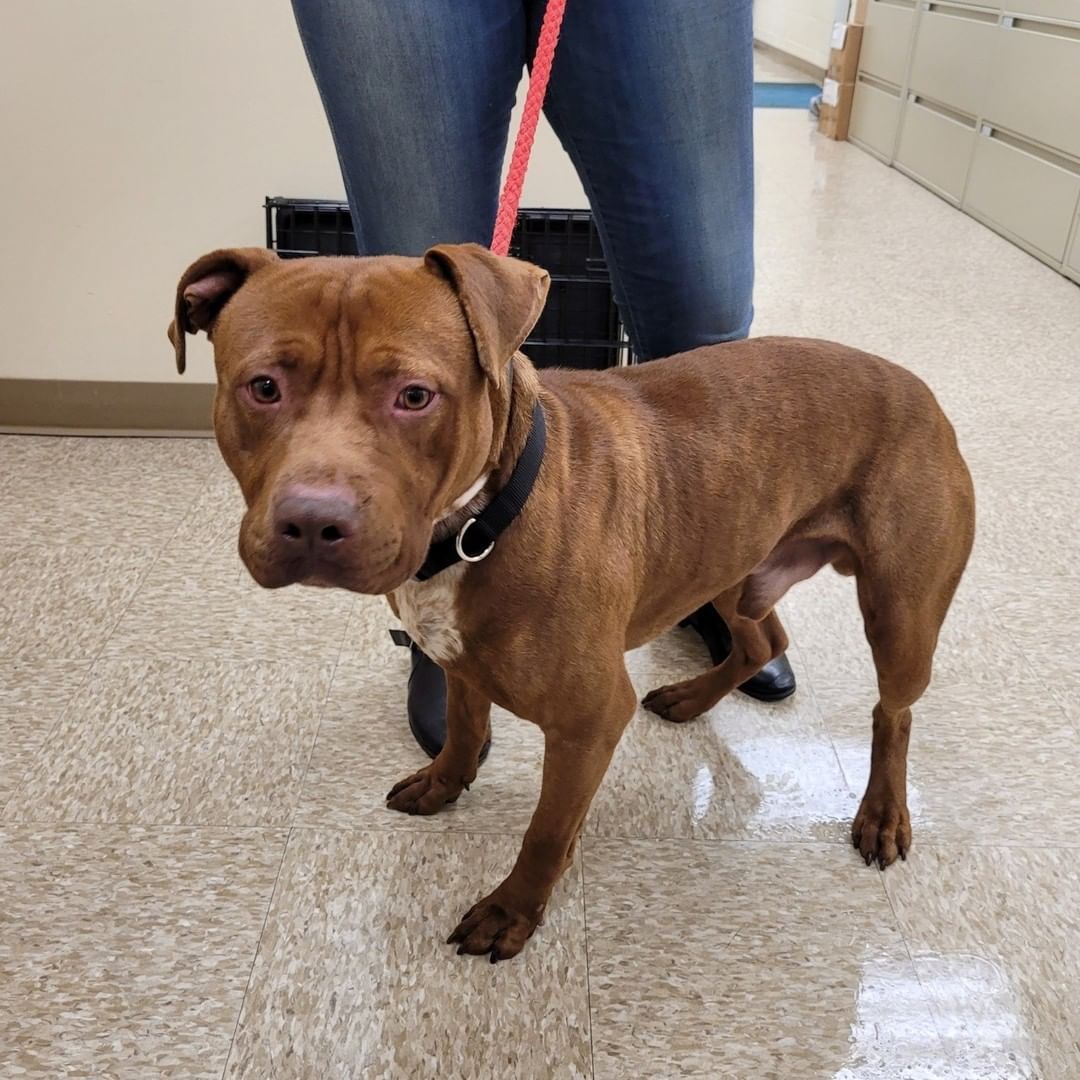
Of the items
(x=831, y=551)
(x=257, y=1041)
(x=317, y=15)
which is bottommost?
(x=257, y=1041)

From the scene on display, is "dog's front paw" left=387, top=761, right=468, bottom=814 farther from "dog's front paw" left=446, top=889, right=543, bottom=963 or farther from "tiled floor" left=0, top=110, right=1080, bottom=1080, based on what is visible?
"dog's front paw" left=446, top=889, right=543, bottom=963

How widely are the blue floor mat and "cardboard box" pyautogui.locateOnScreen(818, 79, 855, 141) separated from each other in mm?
1119

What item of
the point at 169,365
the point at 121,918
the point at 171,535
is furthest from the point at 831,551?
the point at 169,365

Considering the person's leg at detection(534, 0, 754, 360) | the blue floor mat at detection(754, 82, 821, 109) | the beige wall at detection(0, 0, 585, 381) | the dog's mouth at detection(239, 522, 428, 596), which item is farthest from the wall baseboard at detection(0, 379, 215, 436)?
the blue floor mat at detection(754, 82, 821, 109)

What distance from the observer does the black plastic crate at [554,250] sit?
258 centimetres

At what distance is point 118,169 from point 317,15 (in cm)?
152

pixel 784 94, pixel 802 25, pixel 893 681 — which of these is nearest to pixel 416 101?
pixel 893 681

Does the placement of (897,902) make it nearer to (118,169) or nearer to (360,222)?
(360,222)

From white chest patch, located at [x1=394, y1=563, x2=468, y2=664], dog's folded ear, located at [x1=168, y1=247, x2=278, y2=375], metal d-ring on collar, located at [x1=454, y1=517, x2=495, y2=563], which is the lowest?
white chest patch, located at [x1=394, y1=563, x2=468, y2=664]

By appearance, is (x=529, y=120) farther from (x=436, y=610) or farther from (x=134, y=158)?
(x=134, y=158)

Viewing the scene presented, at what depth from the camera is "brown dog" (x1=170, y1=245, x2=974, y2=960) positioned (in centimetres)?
101

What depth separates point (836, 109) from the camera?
288 inches

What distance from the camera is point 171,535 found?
238 cm

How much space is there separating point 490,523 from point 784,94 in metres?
9.69
